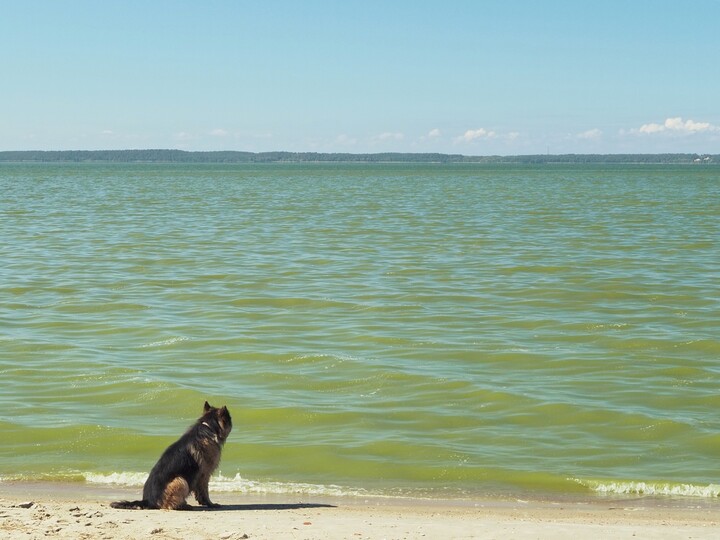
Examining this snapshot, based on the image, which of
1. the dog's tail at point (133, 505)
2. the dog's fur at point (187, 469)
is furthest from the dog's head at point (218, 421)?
the dog's tail at point (133, 505)

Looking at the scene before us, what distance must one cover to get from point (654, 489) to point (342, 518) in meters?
3.05

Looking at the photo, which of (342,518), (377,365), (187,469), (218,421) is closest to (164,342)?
(377,365)

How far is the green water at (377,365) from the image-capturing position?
9719mm

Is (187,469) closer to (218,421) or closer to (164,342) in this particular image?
(218,421)

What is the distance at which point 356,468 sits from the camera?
31.4 ft

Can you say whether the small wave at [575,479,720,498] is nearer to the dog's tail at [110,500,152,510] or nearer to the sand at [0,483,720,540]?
the sand at [0,483,720,540]

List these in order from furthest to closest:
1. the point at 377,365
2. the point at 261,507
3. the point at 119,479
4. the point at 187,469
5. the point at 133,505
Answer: the point at 377,365, the point at 119,479, the point at 261,507, the point at 187,469, the point at 133,505

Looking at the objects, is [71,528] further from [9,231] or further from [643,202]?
[643,202]

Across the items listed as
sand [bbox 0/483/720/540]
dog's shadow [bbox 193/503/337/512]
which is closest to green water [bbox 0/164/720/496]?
sand [bbox 0/483/720/540]

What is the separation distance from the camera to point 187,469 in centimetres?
766

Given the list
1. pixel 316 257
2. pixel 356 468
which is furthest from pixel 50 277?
pixel 356 468

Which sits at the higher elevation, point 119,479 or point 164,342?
point 164,342

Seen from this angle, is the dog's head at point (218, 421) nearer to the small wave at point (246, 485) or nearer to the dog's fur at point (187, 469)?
the dog's fur at point (187, 469)

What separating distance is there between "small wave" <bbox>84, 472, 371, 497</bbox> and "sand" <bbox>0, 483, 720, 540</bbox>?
157 mm
